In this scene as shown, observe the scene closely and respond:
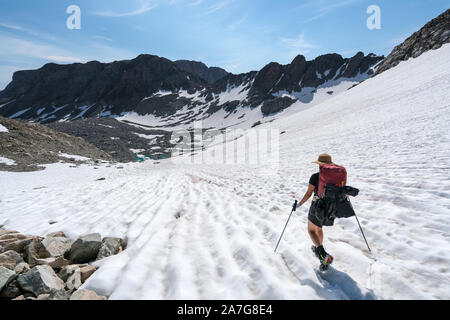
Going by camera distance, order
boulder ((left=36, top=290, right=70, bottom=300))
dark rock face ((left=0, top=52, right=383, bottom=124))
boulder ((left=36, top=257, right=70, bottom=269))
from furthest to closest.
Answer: dark rock face ((left=0, top=52, right=383, bottom=124)) < boulder ((left=36, top=257, right=70, bottom=269)) < boulder ((left=36, top=290, right=70, bottom=300))

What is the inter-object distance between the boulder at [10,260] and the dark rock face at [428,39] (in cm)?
6279

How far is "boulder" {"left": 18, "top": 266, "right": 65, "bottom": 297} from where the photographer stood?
3.02m

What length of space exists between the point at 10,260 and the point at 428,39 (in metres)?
70.8

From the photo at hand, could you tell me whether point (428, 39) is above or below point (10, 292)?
above

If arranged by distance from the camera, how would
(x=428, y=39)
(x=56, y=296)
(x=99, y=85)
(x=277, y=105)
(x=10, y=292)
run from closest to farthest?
(x=56, y=296) < (x=10, y=292) < (x=428, y=39) < (x=277, y=105) < (x=99, y=85)

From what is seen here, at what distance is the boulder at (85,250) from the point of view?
412cm

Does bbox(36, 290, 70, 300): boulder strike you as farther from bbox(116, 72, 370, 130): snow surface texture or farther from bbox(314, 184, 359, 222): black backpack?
bbox(116, 72, 370, 130): snow surface texture

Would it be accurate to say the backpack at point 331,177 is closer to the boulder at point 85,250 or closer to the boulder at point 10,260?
the boulder at point 85,250

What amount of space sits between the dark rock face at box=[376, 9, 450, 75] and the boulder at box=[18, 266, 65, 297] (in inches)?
2452

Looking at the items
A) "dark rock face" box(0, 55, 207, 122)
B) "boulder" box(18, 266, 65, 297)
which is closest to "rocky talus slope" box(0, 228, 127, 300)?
"boulder" box(18, 266, 65, 297)

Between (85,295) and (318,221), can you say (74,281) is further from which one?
(318,221)

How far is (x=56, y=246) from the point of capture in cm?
443

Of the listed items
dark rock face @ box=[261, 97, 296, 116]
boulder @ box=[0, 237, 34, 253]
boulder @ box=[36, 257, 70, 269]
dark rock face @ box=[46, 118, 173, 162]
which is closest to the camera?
boulder @ box=[36, 257, 70, 269]

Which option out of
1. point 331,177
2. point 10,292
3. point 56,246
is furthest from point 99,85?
point 331,177
